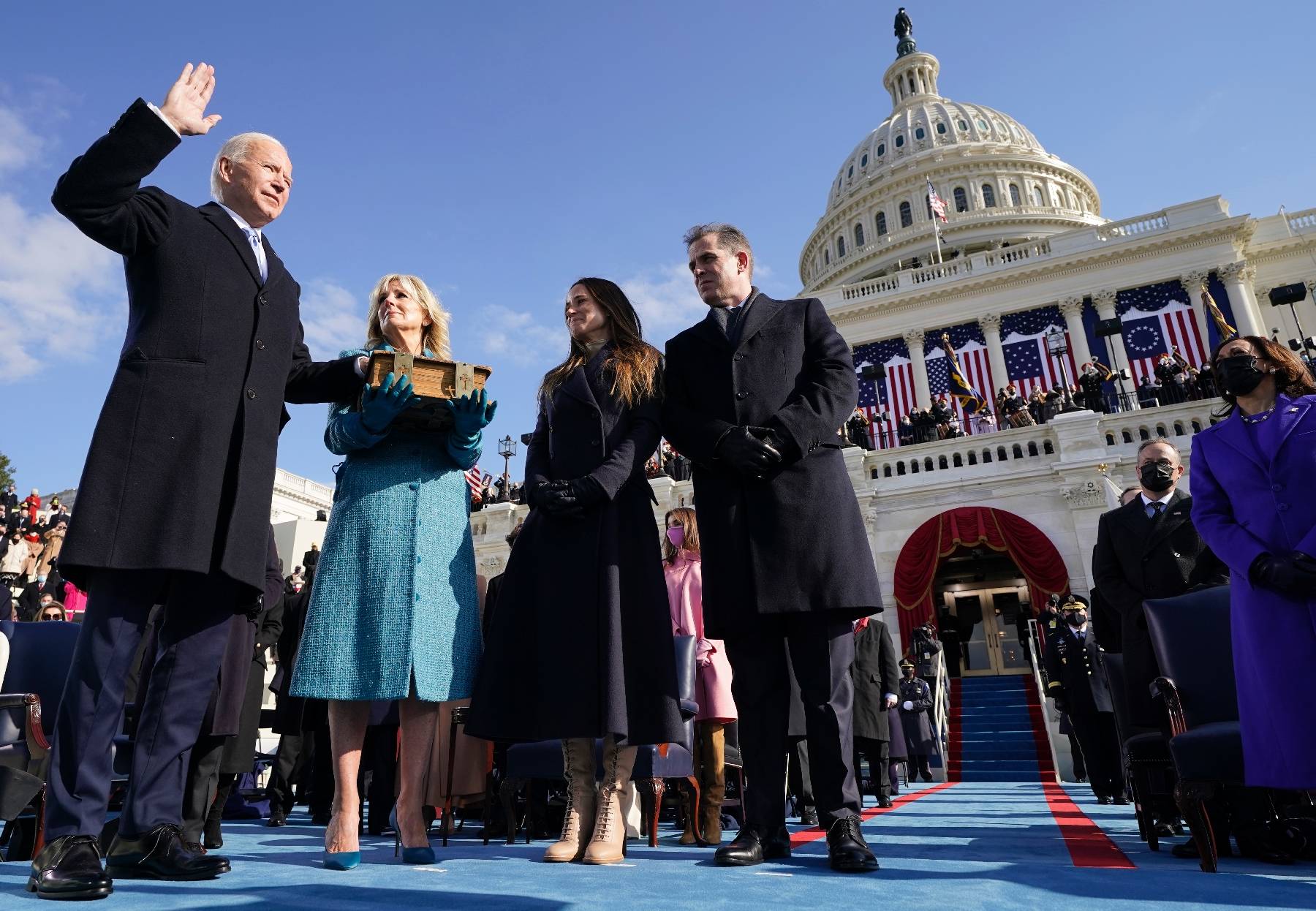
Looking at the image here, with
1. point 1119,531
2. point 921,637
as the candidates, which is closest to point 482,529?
point 921,637

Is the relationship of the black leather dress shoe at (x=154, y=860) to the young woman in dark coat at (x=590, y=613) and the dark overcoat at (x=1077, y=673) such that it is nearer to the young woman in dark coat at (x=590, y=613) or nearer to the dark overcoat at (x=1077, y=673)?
the young woman in dark coat at (x=590, y=613)

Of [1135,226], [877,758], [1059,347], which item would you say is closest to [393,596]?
[877,758]

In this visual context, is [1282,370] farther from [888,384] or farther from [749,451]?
[888,384]

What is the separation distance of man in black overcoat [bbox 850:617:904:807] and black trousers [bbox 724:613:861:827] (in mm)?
4062

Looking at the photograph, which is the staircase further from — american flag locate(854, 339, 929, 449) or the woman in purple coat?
american flag locate(854, 339, 929, 449)

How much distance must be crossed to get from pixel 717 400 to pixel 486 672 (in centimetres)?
136

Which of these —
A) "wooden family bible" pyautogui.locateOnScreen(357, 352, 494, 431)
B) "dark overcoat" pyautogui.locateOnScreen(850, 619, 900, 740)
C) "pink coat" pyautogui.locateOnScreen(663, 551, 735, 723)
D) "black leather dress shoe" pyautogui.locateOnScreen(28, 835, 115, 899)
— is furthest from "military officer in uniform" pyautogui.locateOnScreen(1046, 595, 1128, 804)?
"black leather dress shoe" pyautogui.locateOnScreen(28, 835, 115, 899)

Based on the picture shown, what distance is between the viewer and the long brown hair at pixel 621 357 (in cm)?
325

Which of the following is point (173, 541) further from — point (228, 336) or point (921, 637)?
point (921, 637)

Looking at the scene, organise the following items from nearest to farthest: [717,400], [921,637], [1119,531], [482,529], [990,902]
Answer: [990,902]
[717,400]
[1119,531]
[921,637]
[482,529]

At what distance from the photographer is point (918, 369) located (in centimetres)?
3250

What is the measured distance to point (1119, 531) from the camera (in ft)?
16.1

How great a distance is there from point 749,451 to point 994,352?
104 feet

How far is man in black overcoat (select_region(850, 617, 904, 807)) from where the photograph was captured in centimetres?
707
